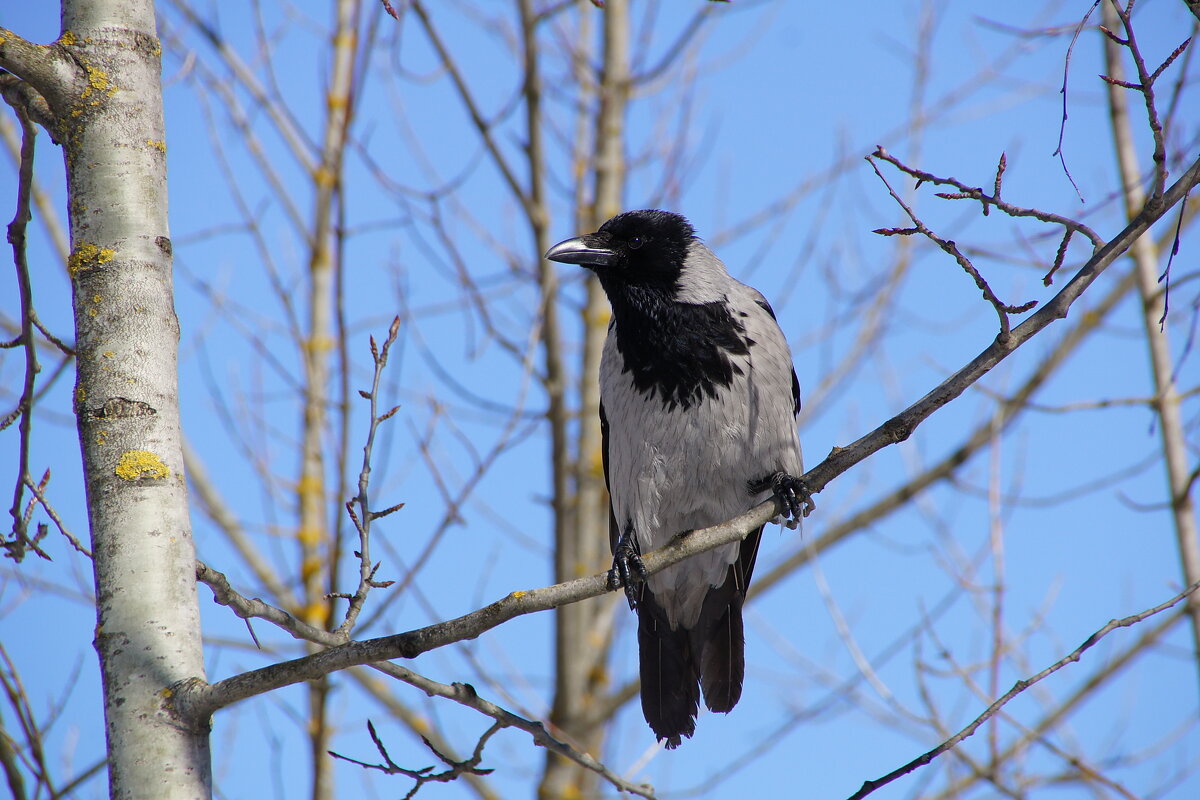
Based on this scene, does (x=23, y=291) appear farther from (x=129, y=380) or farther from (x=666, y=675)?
(x=666, y=675)

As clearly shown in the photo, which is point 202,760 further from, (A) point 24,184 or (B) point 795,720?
(B) point 795,720

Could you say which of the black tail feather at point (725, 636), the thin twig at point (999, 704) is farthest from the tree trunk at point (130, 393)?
the black tail feather at point (725, 636)

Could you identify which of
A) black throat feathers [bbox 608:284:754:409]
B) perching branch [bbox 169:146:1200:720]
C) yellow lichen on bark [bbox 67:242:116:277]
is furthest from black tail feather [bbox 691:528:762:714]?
Answer: yellow lichen on bark [bbox 67:242:116:277]

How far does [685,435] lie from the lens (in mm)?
4102

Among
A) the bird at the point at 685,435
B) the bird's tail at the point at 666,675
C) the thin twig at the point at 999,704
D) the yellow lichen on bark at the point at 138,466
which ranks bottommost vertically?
the thin twig at the point at 999,704

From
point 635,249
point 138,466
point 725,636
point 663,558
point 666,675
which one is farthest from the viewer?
point 635,249

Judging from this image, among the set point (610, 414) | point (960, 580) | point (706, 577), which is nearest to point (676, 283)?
point (610, 414)

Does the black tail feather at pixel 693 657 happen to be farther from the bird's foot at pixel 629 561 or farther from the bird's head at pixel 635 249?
the bird's head at pixel 635 249

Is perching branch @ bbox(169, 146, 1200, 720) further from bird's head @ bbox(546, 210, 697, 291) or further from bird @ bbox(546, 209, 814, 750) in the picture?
bird's head @ bbox(546, 210, 697, 291)

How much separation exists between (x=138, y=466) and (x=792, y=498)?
2.31m

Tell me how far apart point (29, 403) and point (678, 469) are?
2330 millimetres

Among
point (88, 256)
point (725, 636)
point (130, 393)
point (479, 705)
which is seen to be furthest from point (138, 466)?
point (725, 636)

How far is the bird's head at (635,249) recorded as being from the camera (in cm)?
455

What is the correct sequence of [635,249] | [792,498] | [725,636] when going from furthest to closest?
[635,249] < [725,636] < [792,498]
